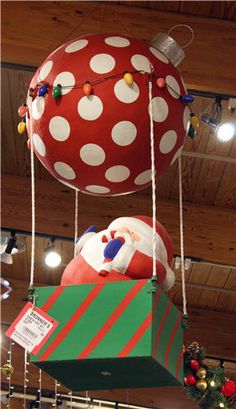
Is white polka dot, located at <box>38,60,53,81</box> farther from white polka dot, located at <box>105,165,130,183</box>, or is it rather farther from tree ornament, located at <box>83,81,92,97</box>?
white polka dot, located at <box>105,165,130,183</box>

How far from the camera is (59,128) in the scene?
201 cm

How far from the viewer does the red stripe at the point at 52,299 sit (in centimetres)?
181

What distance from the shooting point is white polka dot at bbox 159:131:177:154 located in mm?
2043

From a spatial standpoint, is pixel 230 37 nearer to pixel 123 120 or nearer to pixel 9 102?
pixel 9 102

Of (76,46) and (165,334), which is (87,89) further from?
(165,334)

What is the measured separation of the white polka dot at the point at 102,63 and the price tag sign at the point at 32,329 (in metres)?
0.68

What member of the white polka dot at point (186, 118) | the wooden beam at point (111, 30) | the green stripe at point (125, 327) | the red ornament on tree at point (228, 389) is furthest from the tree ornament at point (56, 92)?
the red ornament on tree at point (228, 389)

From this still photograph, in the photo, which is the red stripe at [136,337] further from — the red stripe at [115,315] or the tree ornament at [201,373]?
the tree ornament at [201,373]

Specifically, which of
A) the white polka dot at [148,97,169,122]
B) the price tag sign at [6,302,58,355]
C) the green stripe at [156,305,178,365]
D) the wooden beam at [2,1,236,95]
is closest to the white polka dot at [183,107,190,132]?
the white polka dot at [148,97,169,122]

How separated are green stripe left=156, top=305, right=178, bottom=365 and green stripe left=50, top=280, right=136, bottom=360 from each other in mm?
139

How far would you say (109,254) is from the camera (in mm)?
1994

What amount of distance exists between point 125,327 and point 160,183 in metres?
3.45

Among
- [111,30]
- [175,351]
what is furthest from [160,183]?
[175,351]

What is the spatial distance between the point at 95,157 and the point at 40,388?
6.71 m
